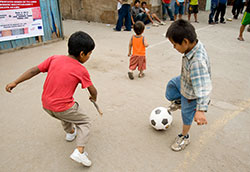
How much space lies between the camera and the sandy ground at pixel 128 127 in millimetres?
2381

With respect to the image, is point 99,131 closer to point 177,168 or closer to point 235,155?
point 177,168

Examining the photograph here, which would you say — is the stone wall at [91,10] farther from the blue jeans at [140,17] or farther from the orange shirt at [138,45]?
the orange shirt at [138,45]

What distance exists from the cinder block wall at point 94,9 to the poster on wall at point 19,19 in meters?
4.14

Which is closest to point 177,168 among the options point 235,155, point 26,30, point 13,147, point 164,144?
point 164,144

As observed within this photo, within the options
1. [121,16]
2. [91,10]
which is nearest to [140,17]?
[121,16]

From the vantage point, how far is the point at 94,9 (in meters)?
10.5

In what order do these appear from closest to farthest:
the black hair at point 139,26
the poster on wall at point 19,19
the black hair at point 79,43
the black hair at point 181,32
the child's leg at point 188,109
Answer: the black hair at point 181,32 < the black hair at point 79,43 < the child's leg at point 188,109 < the black hair at point 139,26 < the poster on wall at point 19,19

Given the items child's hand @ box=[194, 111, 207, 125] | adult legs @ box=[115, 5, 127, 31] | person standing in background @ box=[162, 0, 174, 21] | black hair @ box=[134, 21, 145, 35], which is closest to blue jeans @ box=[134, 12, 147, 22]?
adult legs @ box=[115, 5, 127, 31]

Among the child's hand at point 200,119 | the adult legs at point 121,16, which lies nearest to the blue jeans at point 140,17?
the adult legs at point 121,16

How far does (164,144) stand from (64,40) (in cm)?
594

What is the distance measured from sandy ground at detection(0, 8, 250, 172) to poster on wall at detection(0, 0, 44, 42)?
1.02m

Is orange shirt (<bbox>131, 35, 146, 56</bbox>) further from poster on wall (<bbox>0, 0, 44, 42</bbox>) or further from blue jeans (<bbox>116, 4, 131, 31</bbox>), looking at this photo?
blue jeans (<bbox>116, 4, 131, 31</bbox>)

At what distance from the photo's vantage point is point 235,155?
2.46 m

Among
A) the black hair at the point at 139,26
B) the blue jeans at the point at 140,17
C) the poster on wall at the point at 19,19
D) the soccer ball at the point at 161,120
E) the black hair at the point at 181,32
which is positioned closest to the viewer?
the black hair at the point at 181,32
